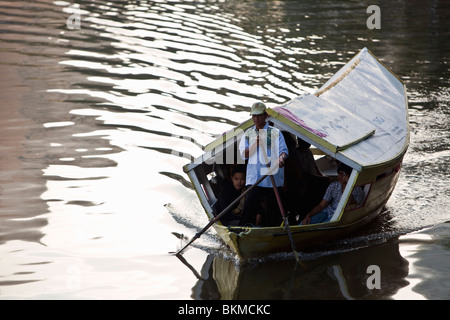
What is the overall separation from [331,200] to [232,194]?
4.42 feet

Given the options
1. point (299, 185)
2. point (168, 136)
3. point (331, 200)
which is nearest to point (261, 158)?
point (331, 200)

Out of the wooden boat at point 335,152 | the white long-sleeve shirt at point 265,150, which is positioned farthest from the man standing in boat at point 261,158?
the wooden boat at point 335,152

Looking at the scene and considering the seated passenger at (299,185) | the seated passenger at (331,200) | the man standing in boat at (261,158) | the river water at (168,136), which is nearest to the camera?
the river water at (168,136)

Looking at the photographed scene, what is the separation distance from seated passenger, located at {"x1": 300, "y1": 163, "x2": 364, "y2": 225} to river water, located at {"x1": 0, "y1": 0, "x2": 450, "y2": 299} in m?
0.46

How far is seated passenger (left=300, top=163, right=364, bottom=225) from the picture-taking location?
339 inches

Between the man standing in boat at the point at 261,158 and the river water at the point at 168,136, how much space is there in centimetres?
69

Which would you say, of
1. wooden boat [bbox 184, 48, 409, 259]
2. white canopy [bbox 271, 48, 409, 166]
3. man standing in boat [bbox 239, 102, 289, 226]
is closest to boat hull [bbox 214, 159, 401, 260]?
wooden boat [bbox 184, 48, 409, 259]

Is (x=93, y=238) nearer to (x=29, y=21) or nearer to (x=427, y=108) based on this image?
(x=427, y=108)

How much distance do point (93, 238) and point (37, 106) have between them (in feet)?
18.6

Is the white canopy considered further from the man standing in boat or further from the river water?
the river water

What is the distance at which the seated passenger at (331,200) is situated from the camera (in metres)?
8.62

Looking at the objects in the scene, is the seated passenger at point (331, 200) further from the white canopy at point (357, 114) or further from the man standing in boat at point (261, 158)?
the man standing in boat at point (261, 158)

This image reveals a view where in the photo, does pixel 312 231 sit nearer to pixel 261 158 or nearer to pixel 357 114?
pixel 261 158

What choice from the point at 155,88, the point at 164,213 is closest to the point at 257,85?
the point at 155,88
